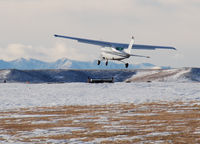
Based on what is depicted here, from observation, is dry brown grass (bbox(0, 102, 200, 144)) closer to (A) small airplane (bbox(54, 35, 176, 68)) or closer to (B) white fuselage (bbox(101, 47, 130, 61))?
(A) small airplane (bbox(54, 35, 176, 68))

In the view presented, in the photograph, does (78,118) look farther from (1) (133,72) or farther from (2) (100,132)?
(1) (133,72)

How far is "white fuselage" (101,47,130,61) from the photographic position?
67562 millimetres

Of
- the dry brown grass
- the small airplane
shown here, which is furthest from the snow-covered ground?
the dry brown grass

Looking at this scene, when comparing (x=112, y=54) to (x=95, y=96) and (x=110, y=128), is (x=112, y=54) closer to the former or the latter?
(x=95, y=96)

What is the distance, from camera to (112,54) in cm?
6962

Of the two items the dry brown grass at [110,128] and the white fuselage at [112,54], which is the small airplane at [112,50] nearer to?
the white fuselage at [112,54]

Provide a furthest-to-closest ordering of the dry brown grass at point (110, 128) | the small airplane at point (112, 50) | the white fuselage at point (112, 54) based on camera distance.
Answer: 1. the small airplane at point (112, 50)
2. the white fuselage at point (112, 54)
3. the dry brown grass at point (110, 128)

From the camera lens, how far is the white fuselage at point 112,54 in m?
67.6

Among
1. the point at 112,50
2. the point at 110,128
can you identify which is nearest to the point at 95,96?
the point at 112,50

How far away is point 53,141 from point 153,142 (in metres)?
4.20

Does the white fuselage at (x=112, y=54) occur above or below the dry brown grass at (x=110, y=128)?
above


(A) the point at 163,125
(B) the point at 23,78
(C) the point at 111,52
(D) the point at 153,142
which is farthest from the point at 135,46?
(B) the point at 23,78

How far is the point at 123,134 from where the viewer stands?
18562 mm

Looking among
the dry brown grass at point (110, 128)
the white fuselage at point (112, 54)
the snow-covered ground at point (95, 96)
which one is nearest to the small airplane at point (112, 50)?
the white fuselage at point (112, 54)
